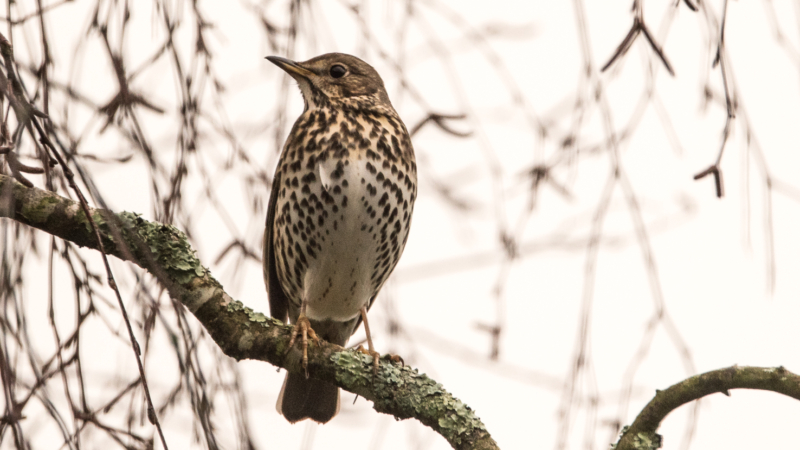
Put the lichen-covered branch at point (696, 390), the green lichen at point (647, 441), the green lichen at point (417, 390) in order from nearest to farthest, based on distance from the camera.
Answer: the lichen-covered branch at point (696, 390) → the green lichen at point (647, 441) → the green lichen at point (417, 390)

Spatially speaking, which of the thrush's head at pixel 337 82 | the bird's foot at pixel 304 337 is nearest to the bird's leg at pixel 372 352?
the bird's foot at pixel 304 337

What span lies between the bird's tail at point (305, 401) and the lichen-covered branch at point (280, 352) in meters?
1.28

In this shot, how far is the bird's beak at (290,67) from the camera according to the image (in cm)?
402

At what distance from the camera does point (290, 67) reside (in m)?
4.42

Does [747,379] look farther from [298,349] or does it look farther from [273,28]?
[273,28]

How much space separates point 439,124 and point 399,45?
0.47 metres

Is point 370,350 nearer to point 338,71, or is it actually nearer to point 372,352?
point 372,352

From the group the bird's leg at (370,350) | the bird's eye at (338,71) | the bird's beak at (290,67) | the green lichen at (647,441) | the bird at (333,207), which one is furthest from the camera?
the bird's eye at (338,71)

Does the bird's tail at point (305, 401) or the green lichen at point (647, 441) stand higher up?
the bird's tail at point (305, 401)

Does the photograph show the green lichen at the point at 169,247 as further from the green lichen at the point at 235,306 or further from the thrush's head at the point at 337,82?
the thrush's head at the point at 337,82

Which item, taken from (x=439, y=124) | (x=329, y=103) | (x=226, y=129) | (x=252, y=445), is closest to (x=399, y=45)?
(x=439, y=124)

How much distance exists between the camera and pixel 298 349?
126 inches

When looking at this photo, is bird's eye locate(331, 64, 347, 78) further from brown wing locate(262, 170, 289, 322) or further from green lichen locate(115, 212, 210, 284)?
green lichen locate(115, 212, 210, 284)

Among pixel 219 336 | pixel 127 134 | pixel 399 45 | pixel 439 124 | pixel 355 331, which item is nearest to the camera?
pixel 127 134
